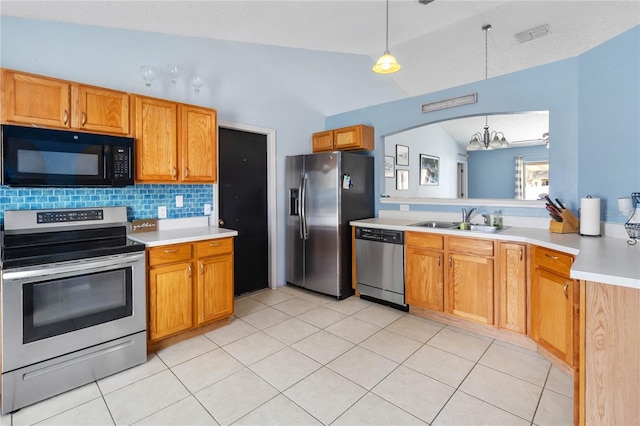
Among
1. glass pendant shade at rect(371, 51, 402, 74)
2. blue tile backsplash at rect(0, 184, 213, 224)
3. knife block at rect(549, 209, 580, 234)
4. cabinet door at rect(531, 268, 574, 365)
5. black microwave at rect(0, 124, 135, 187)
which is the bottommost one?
cabinet door at rect(531, 268, 574, 365)

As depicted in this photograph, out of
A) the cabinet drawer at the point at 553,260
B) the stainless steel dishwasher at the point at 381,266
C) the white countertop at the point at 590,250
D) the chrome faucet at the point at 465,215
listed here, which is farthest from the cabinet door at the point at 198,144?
the cabinet drawer at the point at 553,260

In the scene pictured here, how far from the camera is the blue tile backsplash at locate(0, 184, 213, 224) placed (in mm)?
2277

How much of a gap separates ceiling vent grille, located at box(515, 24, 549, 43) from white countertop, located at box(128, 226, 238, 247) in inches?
154

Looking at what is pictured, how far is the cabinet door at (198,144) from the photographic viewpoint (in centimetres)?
282

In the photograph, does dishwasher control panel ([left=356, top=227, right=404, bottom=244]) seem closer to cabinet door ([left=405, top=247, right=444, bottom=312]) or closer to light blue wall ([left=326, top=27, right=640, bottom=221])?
cabinet door ([left=405, top=247, right=444, bottom=312])

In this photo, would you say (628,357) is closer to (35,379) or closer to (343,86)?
(35,379)

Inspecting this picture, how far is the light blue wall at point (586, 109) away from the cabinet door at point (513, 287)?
2.03ft

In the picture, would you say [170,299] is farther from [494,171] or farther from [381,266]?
[494,171]

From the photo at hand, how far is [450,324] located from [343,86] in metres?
3.37

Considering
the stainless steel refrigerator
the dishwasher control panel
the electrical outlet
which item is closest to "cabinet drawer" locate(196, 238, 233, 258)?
the electrical outlet

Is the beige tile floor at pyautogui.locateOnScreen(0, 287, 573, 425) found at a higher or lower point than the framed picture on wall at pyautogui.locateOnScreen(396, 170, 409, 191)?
lower

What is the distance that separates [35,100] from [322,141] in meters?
2.94

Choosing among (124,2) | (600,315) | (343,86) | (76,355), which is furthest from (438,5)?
(76,355)

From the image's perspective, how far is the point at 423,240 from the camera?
10.2 feet
